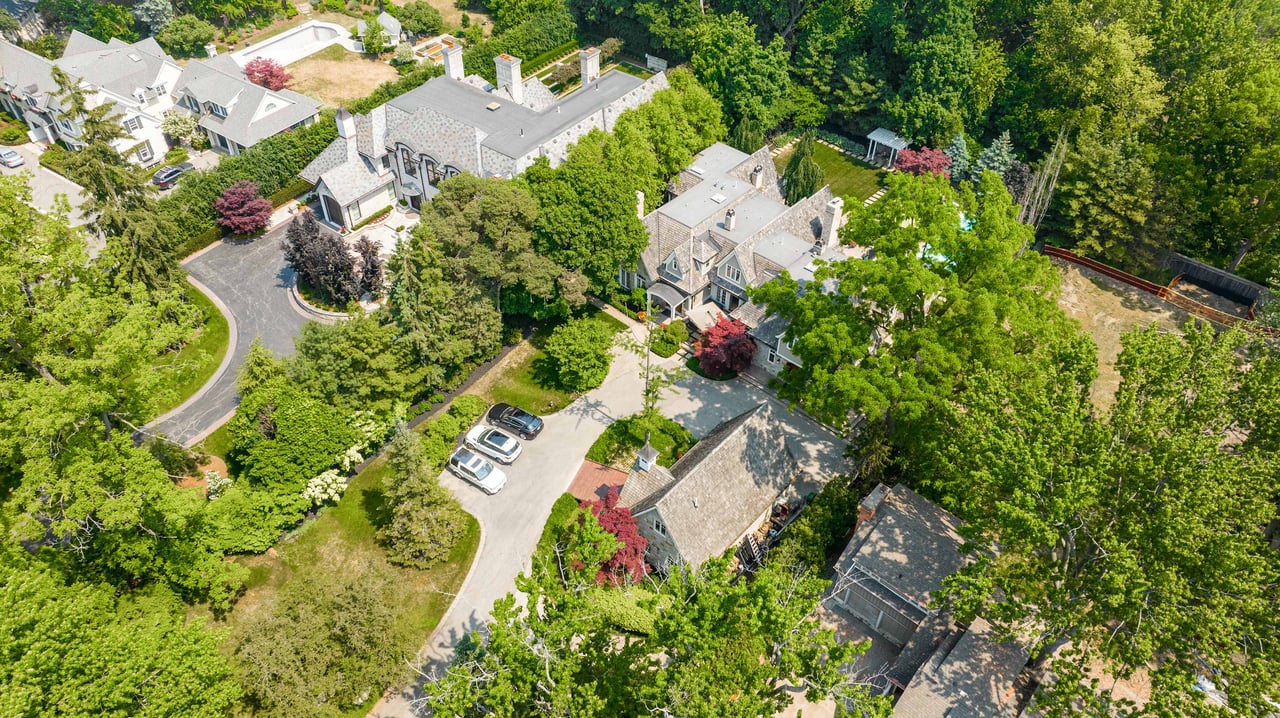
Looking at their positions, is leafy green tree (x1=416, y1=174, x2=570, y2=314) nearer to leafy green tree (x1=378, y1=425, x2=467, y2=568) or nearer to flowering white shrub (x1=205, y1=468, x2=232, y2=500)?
leafy green tree (x1=378, y1=425, x2=467, y2=568)

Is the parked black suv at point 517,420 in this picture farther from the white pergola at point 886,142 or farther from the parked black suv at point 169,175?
the white pergola at point 886,142

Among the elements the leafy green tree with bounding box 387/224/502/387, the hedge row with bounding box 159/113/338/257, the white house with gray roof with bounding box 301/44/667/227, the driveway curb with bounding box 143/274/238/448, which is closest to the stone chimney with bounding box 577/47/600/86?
the white house with gray roof with bounding box 301/44/667/227

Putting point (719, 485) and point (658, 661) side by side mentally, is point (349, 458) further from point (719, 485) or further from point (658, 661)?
point (658, 661)

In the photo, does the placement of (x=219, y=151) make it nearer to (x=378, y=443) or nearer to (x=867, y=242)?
(x=378, y=443)

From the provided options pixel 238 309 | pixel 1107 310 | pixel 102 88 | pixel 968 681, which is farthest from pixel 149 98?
pixel 1107 310

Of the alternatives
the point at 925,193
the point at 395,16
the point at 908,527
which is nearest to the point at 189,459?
the point at 908,527

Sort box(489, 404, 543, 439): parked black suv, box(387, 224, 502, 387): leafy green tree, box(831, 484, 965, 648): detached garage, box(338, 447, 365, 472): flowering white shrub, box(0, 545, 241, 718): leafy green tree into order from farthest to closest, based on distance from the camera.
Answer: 1. box(489, 404, 543, 439): parked black suv
2. box(387, 224, 502, 387): leafy green tree
3. box(338, 447, 365, 472): flowering white shrub
4. box(831, 484, 965, 648): detached garage
5. box(0, 545, 241, 718): leafy green tree

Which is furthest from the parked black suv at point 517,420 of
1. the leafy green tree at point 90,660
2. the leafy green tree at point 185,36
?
the leafy green tree at point 185,36
